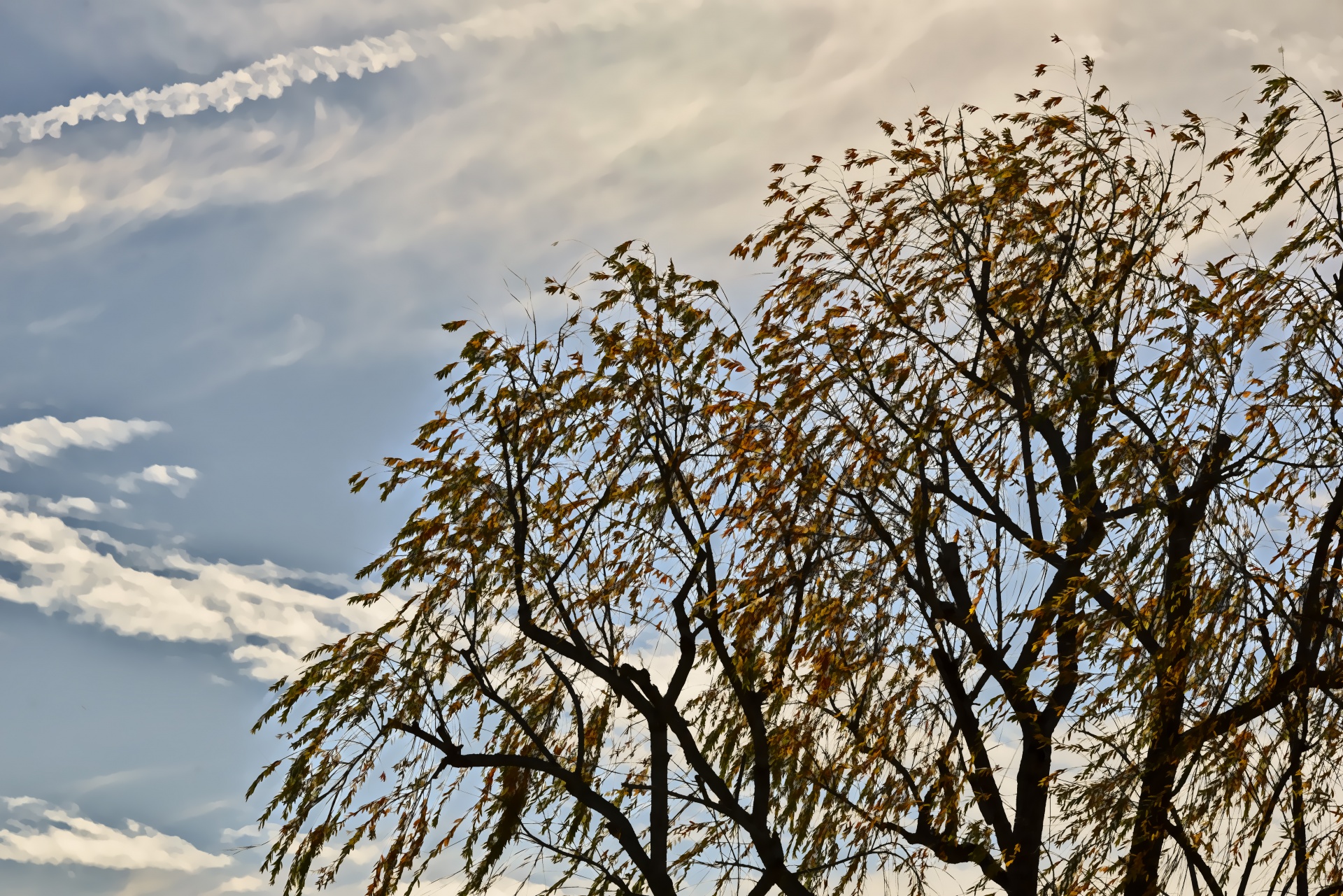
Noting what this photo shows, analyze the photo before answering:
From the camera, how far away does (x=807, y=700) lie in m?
7.18

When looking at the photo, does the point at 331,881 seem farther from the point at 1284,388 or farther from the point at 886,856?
the point at 1284,388

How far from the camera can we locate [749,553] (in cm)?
734

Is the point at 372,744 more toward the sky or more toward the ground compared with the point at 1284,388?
more toward the ground

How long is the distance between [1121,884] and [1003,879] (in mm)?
772

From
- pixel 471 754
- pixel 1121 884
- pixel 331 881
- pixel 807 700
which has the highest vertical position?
pixel 807 700

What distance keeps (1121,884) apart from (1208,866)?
497 mm

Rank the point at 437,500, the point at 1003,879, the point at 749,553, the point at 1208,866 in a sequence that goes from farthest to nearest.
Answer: the point at 437,500 → the point at 749,553 → the point at 1003,879 → the point at 1208,866

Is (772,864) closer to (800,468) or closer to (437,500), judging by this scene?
(800,468)

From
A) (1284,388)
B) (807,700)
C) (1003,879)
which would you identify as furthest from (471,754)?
(1284,388)

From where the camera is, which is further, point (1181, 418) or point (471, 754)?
point (471, 754)

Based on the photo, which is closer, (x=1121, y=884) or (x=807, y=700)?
(x=1121, y=884)

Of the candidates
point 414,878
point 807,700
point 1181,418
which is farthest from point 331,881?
point 1181,418

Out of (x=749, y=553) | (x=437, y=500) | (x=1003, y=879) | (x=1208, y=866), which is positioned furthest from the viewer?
(x=437, y=500)

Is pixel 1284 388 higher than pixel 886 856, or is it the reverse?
pixel 1284 388
